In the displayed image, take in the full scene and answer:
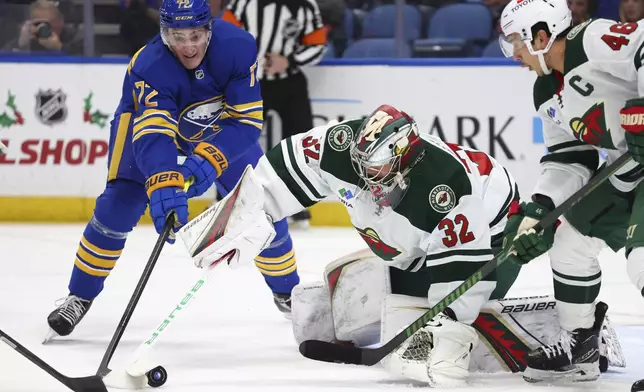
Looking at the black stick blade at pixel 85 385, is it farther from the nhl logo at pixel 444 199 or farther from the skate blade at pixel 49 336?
the nhl logo at pixel 444 199

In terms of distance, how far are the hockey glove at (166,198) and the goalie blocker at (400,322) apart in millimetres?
456

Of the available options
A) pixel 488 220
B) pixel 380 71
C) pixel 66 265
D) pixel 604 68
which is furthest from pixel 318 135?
pixel 380 71

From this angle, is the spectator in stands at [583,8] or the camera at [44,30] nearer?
the spectator in stands at [583,8]

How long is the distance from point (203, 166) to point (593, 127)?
1.23 m

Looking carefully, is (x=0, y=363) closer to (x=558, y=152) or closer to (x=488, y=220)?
(x=488, y=220)

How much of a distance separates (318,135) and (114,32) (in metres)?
3.25

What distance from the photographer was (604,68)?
3.04 m

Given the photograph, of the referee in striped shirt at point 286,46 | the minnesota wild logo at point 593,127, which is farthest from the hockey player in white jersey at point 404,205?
the referee in striped shirt at point 286,46

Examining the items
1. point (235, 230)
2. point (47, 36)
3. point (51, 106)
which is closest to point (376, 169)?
point (235, 230)

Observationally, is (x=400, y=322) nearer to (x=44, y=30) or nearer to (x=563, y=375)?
(x=563, y=375)

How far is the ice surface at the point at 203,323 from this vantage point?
3254 millimetres

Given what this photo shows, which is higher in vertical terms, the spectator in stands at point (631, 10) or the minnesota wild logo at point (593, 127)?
the minnesota wild logo at point (593, 127)

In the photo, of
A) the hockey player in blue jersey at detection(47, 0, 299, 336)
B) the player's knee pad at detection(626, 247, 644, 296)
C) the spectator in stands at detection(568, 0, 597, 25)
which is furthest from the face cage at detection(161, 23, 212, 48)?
the spectator in stands at detection(568, 0, 597, 25)

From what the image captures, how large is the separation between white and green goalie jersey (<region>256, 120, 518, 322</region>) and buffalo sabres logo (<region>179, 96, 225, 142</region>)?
64cm
